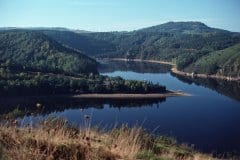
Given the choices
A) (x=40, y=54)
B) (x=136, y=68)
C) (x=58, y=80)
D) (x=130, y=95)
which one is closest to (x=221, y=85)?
(x=130, y=95)

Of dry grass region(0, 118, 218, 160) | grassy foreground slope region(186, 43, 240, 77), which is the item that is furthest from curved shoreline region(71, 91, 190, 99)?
dry grass region(0, 118, 218, 160)

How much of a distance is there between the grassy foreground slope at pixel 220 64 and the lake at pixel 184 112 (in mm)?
17288

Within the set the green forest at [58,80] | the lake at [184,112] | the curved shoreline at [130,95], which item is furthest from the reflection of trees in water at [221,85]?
the green forest at [58,80]

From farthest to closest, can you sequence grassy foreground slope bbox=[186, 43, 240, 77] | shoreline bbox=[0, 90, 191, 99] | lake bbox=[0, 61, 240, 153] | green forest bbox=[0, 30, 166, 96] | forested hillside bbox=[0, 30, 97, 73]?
grassy foreground slope bbox=[186, 43, 240, 77], forested hillside bbox=[0, 30, 97, 73], shoreline bbox=[0, 90, 191, 99], green forest bbox=[0, 30, 166, 96], lake bbox=[0, 61, 240, 153]

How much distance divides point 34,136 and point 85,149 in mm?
597

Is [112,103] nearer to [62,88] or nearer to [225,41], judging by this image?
[62,88]

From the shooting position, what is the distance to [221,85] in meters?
98.8

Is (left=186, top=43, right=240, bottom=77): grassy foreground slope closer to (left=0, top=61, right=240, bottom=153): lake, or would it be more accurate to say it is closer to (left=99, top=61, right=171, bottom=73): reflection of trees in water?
(left=99, top=61, right=171, bottom=73): reflection of trees in water

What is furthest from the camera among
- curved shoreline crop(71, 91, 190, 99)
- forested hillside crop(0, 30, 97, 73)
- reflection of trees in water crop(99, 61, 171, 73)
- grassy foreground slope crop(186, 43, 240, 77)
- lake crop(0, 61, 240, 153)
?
reflection of trees in water crop(99, 61, 171, 73)

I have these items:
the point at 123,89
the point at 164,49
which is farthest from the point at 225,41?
the point at 123,89

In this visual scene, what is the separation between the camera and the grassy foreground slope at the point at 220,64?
11575cm

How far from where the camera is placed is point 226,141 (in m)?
42.1

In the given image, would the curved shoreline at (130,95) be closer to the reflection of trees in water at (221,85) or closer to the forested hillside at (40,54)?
the reflection of trees in water at (221,85)

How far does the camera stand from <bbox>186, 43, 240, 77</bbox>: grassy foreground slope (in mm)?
115750
